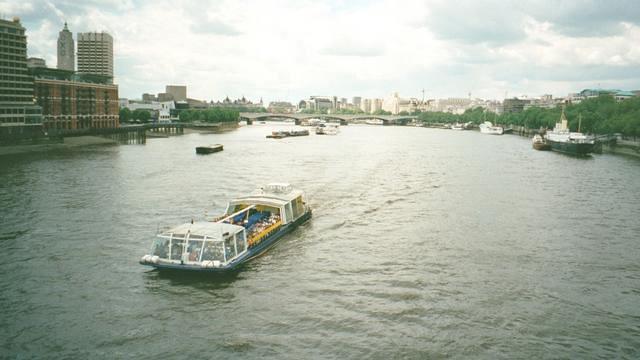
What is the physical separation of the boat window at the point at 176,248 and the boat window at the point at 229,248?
6.02ft

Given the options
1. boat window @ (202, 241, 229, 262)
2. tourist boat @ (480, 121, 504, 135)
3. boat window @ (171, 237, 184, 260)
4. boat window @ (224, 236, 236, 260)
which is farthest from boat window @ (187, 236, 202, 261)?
tourist boat @ (480, 121, 504, 135)

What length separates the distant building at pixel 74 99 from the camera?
361 feet

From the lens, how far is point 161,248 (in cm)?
2438

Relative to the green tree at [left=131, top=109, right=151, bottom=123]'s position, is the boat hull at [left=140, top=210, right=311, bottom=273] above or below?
below

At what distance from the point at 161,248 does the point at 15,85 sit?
277ft

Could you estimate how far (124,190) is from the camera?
158 feet

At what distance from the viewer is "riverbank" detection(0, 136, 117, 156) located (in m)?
79.4

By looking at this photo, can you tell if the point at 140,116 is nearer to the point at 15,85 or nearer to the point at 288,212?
the point at 15,85

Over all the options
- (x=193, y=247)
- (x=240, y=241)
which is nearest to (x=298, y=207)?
(x=240, y=241)

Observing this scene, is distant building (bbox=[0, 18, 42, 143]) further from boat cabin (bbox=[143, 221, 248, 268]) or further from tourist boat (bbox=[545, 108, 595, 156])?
tourist boat (bbox=[545, 108, 595, 156])

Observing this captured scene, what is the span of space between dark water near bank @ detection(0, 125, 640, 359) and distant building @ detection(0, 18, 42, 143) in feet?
161

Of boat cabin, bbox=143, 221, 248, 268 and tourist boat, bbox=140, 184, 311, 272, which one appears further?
boat cabin, bbox=143, 221, 248, 268

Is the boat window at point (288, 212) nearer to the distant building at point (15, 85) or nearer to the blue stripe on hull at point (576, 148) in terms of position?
the distant building at point (15, 85)

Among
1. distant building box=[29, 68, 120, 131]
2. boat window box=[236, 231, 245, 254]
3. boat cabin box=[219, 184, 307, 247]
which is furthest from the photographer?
distant building box=[29, 68, 120, 131]
